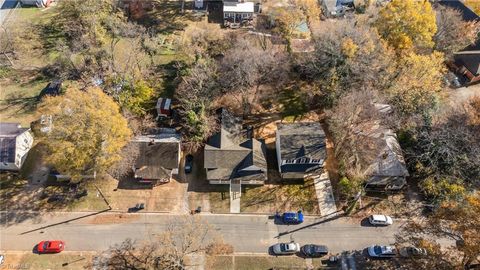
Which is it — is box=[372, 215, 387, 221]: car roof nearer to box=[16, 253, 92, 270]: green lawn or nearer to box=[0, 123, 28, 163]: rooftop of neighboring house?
box=[16, 253, 92, 270]: green lawn

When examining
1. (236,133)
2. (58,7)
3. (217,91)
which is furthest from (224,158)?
(58,7)

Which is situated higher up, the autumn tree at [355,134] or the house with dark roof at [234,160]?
the autumn tree at [355,134]

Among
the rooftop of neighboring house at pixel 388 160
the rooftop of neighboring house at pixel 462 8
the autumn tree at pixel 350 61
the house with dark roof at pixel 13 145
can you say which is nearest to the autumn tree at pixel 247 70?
the autumn tree at pixel 350 61

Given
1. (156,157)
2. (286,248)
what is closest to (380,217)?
(286,248)

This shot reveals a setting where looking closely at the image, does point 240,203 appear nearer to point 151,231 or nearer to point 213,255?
point 213,255

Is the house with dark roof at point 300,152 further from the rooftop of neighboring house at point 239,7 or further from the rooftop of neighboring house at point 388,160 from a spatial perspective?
the rooftop of neighboring house at point 239,7
